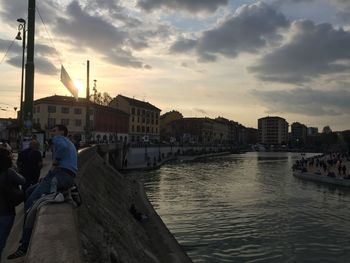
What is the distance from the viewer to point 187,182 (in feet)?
188

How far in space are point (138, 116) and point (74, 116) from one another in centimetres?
3661

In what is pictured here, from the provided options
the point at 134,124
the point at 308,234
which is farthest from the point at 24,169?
the point at 134,124

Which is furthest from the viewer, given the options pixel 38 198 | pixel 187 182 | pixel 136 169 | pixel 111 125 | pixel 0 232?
pixel 111 125

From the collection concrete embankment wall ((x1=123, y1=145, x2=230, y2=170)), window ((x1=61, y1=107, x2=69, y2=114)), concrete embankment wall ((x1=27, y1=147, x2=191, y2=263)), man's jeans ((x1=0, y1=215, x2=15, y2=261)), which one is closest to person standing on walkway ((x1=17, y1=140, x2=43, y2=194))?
concrete embankment wall ((x1=27, y1=147, x2=191, y2=263))

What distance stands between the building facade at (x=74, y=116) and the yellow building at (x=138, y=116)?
686 inches

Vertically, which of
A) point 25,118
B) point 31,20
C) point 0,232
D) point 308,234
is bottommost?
point 308,234

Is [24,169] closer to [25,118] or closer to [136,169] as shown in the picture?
[25,118]

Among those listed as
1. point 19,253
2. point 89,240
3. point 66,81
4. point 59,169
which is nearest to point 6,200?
point 19,253

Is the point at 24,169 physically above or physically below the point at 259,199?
above

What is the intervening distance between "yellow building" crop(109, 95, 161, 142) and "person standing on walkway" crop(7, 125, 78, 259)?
12272 cm

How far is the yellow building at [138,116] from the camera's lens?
13750cm

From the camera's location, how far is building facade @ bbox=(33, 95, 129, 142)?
102375mm

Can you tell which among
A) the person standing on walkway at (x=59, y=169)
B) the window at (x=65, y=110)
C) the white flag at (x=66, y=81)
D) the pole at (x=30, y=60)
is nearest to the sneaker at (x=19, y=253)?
the person standing on walkway at (x=59, y=169)

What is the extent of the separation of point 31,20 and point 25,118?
12.3ft
